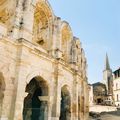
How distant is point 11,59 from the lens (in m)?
9.35

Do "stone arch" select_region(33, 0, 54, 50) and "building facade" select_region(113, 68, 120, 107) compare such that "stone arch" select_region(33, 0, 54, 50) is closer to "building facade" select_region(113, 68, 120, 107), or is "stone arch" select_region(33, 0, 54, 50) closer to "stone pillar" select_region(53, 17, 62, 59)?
"stone pillar" select_region(53, 17, 62, 59)

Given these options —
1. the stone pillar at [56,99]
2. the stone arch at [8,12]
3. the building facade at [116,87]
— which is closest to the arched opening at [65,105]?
the stone pillar at [56,99]

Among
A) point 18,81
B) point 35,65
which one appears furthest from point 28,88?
point 18,81

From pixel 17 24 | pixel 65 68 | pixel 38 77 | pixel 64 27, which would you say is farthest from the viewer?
pixel 64 27

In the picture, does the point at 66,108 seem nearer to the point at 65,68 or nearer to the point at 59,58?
the point at 65,68

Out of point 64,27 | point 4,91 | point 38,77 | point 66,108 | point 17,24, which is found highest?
point 64,27

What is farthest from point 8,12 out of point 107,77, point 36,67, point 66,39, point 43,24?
point 107,77

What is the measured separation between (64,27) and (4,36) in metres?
6.51

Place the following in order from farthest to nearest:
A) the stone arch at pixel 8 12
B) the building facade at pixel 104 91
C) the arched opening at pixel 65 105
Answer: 1. the building facade at pixel 104 91
2. the arched opening at pixel 65 105
3. the stone arch at pixel 8 12

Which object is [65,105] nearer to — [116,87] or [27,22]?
[27,22]

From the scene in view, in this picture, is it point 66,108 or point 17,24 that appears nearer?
point 17,24

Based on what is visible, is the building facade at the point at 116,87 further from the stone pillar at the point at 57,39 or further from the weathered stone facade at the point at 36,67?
the stone pillar at the point at 57,39

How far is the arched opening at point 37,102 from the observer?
36.8 ft

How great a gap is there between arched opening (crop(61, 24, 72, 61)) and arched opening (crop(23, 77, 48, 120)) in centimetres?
386
